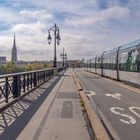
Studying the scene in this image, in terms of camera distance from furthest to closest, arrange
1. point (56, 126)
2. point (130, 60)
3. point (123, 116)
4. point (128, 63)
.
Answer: point (128, 63) → point (130, 60) → point (123, 116) → point (56, 126)

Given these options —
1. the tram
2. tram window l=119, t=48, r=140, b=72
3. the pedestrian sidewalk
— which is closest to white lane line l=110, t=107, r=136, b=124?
the pedestrian sidewalk

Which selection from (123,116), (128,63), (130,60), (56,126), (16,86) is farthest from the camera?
(128,63)

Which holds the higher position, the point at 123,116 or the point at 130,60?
the point at 130,60

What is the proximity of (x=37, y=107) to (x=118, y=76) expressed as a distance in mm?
23157

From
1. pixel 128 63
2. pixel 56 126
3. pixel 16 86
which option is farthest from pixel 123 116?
pixel 128 63

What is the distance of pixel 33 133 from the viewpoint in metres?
9.98

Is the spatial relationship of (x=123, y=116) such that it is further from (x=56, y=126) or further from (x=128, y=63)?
(x=128, y=63)

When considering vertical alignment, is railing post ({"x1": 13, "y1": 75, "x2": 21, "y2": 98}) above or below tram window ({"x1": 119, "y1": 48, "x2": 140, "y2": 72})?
below

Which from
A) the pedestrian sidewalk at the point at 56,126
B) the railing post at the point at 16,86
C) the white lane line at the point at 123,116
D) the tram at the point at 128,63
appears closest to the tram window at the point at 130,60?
the tram at the point at 128,63

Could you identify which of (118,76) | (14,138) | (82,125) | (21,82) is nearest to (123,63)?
(118,76)

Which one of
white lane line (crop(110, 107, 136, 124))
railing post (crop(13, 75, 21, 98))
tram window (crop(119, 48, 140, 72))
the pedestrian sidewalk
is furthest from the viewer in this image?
tram window (crop(119, 48, 140, 72))

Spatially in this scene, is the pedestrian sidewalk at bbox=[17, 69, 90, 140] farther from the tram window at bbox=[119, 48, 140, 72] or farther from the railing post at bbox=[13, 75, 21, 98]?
the tram window at bbox=[119, 48, 140, 72]

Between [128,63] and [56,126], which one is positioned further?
[128,63]

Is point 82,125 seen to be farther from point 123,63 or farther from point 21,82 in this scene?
point 123,63
